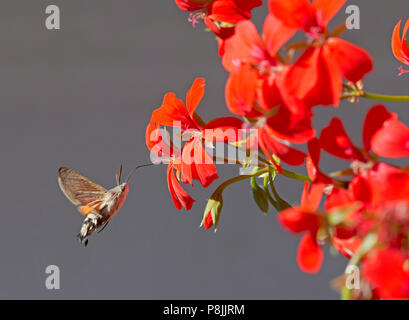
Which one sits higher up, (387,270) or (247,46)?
(247,46)

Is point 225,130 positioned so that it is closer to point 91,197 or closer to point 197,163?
point 197,163

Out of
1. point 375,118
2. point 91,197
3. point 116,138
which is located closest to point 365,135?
point 375,118

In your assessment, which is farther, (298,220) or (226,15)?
(226,15)

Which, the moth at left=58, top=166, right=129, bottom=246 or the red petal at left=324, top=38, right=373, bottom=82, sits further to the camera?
the moth at left=58, top=166, right=129, bottom=246

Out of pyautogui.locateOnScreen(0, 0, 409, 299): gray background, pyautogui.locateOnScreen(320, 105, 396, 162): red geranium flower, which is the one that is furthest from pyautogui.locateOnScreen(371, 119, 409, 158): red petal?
pyautogui.locateOnScreen(0, 0, 409, 299): gray background

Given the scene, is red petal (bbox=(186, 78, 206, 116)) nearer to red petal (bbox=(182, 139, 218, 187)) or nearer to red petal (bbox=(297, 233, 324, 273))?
red petal (bbox=(182, 139, 218, 187))
